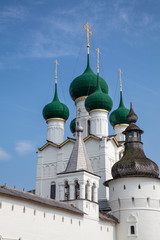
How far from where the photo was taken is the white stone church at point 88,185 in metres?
11.4

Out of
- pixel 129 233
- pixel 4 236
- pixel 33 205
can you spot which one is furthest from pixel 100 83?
pixel 4 236

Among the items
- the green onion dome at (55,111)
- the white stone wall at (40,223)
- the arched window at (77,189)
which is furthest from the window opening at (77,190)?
the green onion dome at (55,111)

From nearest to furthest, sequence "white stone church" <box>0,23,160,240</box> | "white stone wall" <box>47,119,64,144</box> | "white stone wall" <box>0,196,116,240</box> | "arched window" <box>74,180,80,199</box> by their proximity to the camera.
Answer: "white stone wall" <box>0,196,116,240</box> → "white stone church" <box>0,23,160,240</box> → "arched window" <box>74,180,80,199</box> → "white stone wall" <box>47,119,64,144</box>

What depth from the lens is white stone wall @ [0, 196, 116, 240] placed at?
1034cm

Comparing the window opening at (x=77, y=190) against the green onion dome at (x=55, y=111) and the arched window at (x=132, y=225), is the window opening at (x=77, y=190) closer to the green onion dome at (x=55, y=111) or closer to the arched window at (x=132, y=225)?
the arched window at (x=132, y=225)

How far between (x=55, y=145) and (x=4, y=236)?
42.7 ft

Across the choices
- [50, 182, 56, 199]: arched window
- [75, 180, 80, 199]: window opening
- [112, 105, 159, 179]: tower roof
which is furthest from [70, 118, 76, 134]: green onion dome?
[75, 180, 80, 199]: window opening

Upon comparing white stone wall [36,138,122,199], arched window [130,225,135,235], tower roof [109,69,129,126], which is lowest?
arched window [130,225,135,235]

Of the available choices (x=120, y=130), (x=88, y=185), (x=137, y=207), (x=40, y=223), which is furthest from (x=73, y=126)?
(x=40, y=223)

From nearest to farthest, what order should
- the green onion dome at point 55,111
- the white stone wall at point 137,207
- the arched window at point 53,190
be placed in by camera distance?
the white stone wall at point 137,207
the arched window at point 53,190
the green onion dome at point 55,111

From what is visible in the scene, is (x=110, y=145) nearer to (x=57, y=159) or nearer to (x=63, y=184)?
(x=57, y=159)

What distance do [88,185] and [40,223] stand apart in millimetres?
3446

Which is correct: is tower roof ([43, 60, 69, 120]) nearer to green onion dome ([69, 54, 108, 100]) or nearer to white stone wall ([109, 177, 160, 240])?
green onion dome ([69, 54, 108, 100])

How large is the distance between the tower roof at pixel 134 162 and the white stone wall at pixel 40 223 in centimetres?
282
